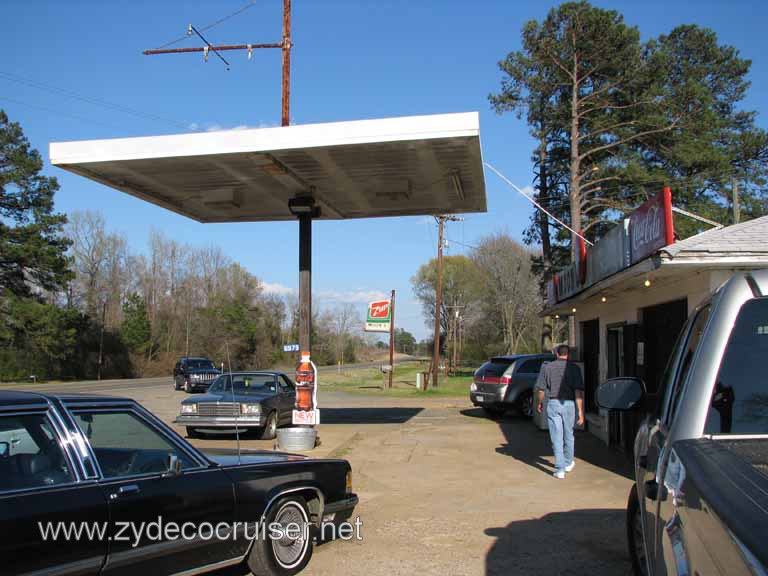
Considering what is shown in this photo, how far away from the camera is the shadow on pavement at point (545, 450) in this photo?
1077cm

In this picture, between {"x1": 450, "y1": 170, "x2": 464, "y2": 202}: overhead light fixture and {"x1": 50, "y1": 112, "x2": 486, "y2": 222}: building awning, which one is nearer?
{"x1": 50, "y1": 112, "x2": 486, "y2": 222}: building awning

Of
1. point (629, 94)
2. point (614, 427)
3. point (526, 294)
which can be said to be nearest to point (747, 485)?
point (614, 427)

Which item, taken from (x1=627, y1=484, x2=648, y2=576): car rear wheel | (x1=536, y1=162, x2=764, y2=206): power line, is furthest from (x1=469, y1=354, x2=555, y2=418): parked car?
(x1=627, y1=484, x2=648, y2=576): car rear wheel

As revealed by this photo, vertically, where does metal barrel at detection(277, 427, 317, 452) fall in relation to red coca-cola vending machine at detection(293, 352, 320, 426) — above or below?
below

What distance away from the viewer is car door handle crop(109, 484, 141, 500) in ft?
13.2

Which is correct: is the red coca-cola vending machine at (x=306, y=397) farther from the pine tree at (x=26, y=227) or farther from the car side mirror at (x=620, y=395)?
the pine tree at (x=26, y=227)

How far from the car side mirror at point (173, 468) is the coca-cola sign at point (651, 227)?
20.6 ft

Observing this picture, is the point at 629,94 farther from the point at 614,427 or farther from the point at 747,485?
the point at 747,485

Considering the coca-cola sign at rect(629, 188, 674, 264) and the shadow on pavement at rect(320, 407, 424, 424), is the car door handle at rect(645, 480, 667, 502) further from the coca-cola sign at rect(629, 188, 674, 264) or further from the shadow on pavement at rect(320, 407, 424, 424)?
the shadow on pavement at rect(320, 407, 424, 424)

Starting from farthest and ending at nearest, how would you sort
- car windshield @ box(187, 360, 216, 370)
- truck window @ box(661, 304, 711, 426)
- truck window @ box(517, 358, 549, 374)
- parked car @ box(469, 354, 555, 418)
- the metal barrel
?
car windshield @ box(187, 360, 216, 370) < truck window @ box(517, 358, 549, 374) < parked car @ box(469, 354, 555, 418) < the metal barrel < truck window @ box(661, 304, 711, 426)

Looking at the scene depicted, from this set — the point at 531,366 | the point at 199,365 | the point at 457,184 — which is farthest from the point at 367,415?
the point at 199,365

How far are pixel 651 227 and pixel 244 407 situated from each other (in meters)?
8.85

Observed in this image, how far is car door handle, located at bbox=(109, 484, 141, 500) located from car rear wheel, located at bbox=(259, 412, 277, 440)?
418 inches

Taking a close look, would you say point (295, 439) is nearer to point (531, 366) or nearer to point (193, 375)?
point (531, 366)
